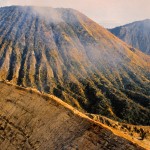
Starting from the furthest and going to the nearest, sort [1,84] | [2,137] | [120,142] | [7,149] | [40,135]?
[1,84], [2,137], [7,149], [40,135], [120,142]

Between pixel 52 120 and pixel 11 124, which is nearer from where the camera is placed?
pixel 52 120

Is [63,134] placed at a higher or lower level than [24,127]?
higher

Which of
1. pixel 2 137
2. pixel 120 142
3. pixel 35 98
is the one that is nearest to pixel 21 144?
pixel 2 137

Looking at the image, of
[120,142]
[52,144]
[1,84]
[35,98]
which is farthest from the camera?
[1,84]

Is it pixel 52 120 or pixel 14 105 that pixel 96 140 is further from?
pixel 14 105

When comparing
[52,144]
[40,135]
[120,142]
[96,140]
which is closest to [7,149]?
Answer: [40,135]

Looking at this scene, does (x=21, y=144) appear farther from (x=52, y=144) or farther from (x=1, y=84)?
(x=1, y=84)

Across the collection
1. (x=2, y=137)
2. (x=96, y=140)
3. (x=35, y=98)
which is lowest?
(x=2, y=137)
